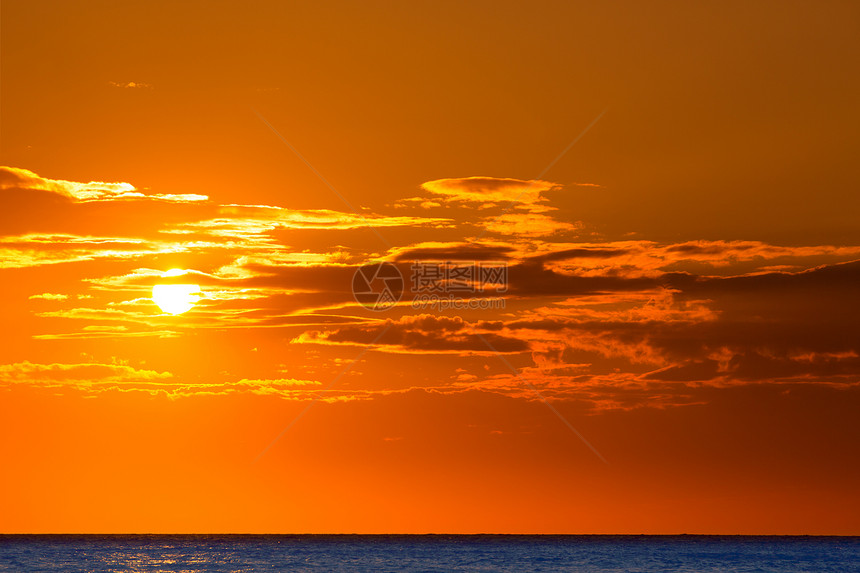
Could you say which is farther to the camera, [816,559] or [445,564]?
[816,559]

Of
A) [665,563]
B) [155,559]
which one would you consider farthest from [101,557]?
[665,563]

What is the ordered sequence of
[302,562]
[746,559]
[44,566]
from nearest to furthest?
[44,566] < [302,562] < [746,559]

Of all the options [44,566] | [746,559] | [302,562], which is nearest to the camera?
[44,566]

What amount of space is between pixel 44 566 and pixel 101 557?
3833 centimetres

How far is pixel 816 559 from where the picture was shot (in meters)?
167

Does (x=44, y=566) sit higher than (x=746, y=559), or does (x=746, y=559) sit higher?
(x=746, y=559)

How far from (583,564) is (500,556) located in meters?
23.3

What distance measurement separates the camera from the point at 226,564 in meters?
142

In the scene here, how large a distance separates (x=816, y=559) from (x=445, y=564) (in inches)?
2592

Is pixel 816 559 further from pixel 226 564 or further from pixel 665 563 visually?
pixel 226 564

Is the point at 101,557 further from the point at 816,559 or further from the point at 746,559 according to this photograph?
the point at 816,559

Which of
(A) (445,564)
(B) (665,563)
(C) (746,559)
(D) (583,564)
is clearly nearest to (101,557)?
(A) (445,564)

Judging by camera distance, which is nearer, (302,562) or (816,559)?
(302,562)

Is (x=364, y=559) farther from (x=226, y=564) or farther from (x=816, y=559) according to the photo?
(x=816, y=559)
